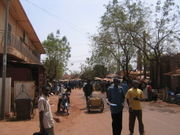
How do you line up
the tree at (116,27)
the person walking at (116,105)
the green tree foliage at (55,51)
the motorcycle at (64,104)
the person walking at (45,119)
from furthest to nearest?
the green tree foliage at (55,51)
the tree at (116,27)
the motorcycle at (64,104)
the person walking at (116,105)
the person walking at (45,119)

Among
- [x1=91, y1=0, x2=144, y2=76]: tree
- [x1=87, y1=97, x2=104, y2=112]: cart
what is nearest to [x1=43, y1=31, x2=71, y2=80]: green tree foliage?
[x1=91, y1=0, x2=144, y2=76]: tree

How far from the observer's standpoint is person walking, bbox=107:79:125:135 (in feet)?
26.5

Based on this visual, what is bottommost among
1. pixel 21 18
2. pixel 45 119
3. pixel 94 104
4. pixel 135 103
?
pixel 94 104

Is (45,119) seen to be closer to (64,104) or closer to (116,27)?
(64,104)

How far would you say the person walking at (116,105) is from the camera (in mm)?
8070

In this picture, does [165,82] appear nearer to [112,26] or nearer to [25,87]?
[112,26]

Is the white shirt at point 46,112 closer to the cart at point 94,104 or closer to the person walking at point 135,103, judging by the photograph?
the person walking at point 135,103

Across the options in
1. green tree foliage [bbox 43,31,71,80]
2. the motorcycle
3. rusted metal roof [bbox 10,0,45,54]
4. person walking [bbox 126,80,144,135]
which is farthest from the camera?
green tree foliage [bbox 43,31,71,80]

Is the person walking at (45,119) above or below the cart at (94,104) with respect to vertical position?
above

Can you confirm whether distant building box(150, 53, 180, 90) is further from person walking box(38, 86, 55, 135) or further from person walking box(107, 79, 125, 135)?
person walking box(38, 86, 55, 135)

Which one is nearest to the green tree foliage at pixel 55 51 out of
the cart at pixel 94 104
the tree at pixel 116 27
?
the tree at pixel 116 27

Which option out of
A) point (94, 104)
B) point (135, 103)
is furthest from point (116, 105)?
point (94, 104)

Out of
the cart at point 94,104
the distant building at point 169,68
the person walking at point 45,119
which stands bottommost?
the cart at point 94,104

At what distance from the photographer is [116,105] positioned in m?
8.10
